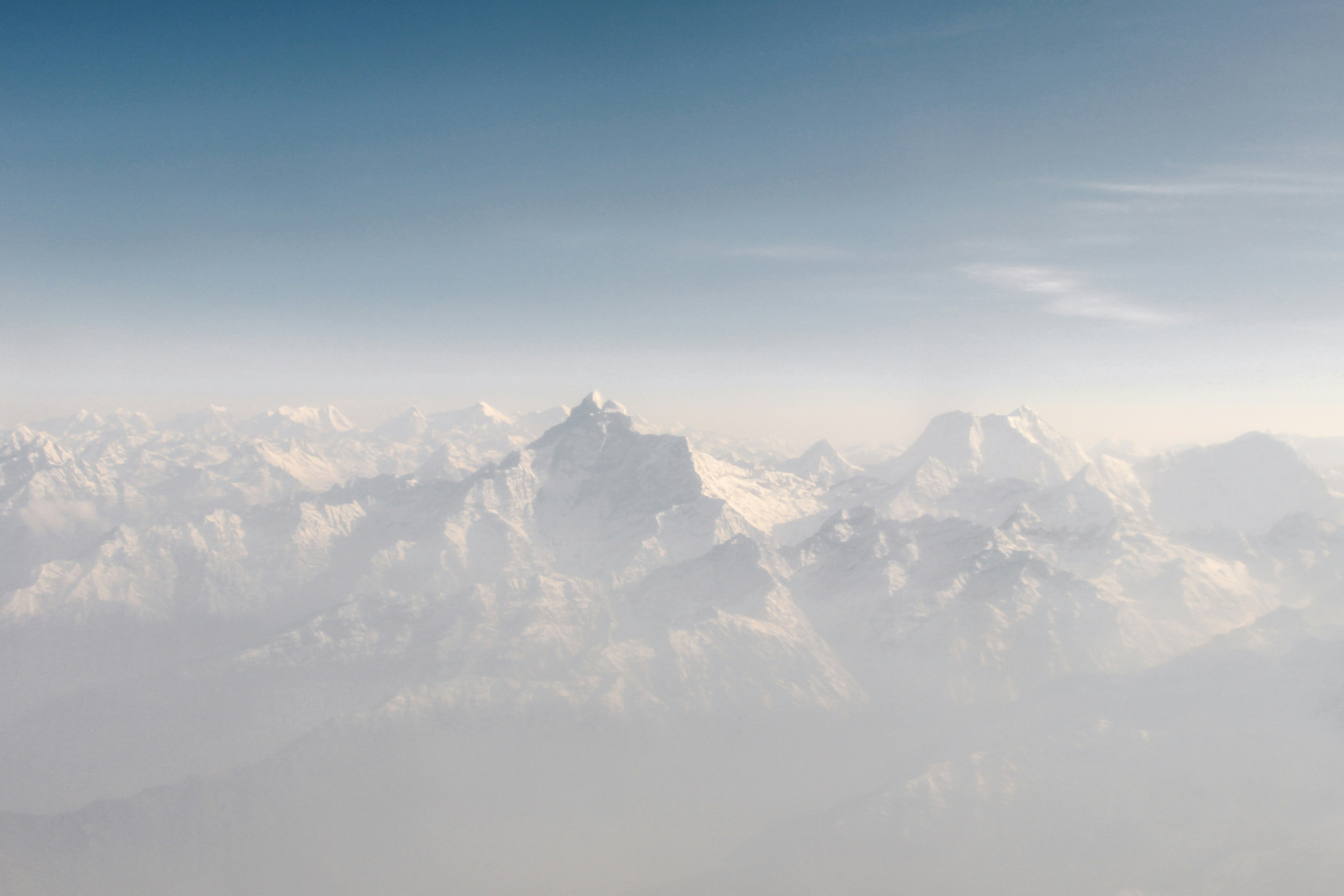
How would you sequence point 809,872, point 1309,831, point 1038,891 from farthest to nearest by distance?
point 809,872, point 1038,891, point 1309,831

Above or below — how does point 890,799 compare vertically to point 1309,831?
below

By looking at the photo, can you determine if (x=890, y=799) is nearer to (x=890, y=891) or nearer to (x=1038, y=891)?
(x=890, y=891)

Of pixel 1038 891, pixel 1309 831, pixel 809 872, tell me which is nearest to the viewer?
pixel 1309 831

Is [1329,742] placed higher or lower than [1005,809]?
higher

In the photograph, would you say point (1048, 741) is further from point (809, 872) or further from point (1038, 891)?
point (809, 872)

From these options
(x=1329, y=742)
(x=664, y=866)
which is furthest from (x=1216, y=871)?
(x=664, y=866)

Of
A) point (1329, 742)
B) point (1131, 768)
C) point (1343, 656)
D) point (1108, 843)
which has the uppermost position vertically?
point (1343, 656)

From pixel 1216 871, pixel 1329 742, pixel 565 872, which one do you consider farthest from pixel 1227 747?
pixel 565 872

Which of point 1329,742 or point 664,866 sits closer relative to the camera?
point 1329,742

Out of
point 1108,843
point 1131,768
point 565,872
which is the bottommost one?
point 565,872
